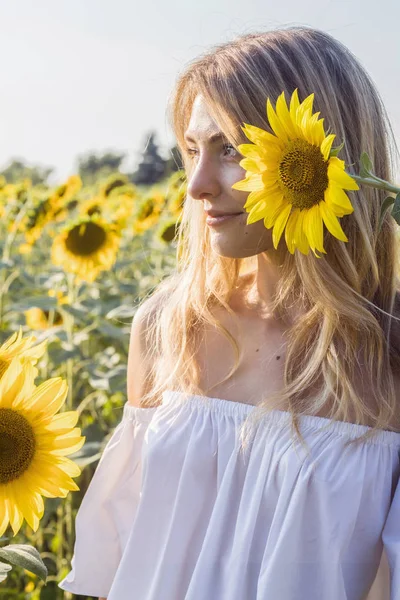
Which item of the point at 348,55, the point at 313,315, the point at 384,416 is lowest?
the point at 384,416

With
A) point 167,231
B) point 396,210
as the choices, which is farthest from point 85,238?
point 396,210

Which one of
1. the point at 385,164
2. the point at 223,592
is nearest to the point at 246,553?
the point at 223,592

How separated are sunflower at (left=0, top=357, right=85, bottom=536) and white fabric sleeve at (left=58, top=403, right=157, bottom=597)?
569 millimetres

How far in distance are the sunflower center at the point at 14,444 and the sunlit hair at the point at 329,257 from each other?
437 millimetres

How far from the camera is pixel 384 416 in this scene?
1.37m

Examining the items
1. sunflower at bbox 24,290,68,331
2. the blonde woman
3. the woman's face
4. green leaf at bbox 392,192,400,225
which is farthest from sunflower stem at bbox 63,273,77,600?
green leaf at bbox 392,192,400,225

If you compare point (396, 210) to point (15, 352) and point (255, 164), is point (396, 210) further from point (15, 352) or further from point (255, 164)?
point (15, 352)

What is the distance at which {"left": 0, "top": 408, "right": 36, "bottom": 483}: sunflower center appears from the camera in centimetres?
104

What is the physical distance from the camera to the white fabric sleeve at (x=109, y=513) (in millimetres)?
1634

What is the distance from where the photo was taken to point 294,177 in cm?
86

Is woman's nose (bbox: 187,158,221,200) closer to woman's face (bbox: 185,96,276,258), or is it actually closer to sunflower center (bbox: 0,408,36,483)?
woman's face (bbox: 185,96,276,258)

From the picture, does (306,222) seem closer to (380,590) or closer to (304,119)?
(304,119)

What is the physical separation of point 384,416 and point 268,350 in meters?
0.24

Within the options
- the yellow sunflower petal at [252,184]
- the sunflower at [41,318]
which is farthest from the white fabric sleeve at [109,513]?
the sunflower at [41,318]
